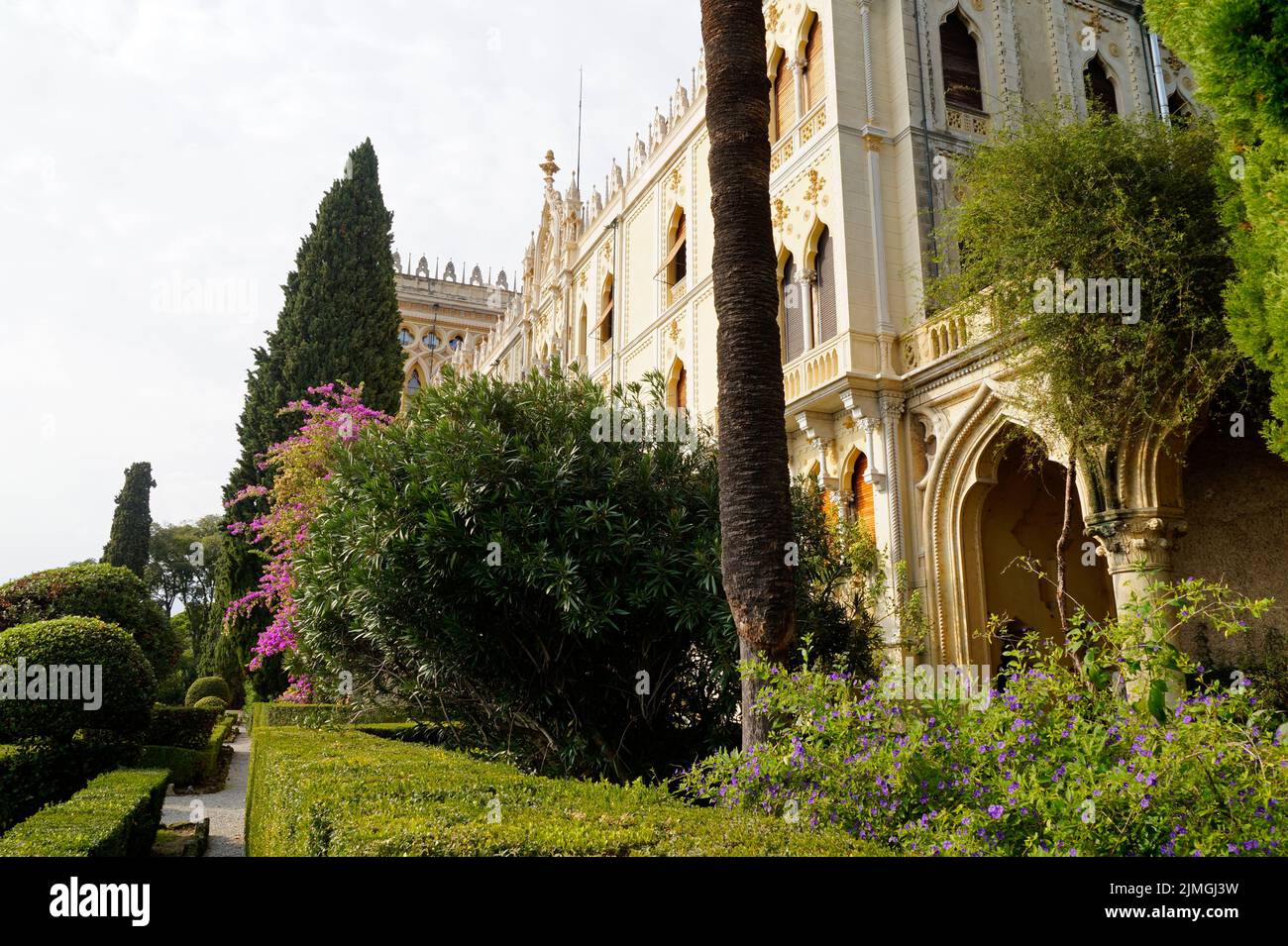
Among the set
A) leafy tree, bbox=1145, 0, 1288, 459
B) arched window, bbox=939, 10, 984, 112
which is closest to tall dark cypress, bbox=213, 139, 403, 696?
arched window, bbox=939, 10, 984, 112

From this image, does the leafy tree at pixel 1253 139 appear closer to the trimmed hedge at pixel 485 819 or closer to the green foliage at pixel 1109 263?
the green foliage at pixel 1109 263

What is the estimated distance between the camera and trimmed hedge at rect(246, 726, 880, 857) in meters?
3.31

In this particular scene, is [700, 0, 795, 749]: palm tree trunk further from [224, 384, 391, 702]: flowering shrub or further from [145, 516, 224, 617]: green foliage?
[145, 516, 224, 617]: green foliage

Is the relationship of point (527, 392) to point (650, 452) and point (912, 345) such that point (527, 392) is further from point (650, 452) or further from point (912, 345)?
point (912, 345)

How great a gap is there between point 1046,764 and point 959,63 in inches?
565

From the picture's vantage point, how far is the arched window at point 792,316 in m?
15.5

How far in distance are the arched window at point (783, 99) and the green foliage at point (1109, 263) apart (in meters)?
6.42

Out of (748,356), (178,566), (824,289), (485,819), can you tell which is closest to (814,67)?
(824,289)

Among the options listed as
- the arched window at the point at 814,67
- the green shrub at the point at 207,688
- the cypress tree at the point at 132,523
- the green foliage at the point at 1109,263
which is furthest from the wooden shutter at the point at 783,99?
the cypress tree at the point at 132,523

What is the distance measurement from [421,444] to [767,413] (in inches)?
168

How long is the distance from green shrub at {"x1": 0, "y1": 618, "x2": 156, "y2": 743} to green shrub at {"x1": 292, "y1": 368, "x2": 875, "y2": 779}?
2.18 m

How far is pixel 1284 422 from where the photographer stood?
6543 millimetres
